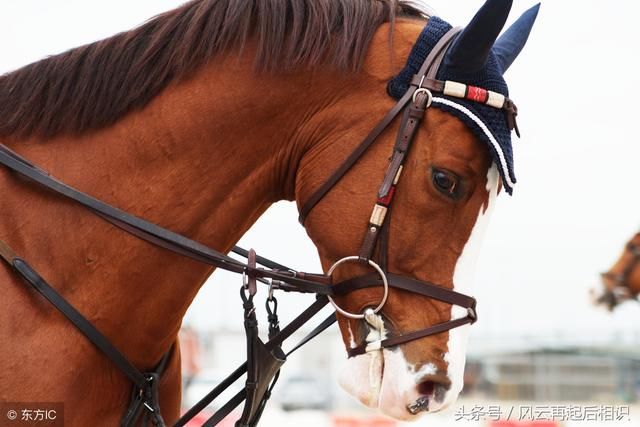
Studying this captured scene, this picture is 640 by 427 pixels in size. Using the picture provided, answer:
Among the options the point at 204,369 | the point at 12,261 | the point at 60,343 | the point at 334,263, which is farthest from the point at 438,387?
the point at 204,369

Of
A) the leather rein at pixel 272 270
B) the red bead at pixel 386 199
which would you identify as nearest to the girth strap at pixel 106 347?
the leather rein at pixel 272 270

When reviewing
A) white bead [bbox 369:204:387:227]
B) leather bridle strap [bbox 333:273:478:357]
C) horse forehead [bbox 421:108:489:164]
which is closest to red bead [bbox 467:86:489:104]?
horse forehead [bbox 421:108:489:164]

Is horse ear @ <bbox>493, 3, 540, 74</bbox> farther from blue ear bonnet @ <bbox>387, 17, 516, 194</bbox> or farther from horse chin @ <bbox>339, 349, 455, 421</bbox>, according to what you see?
horse chin @ <bbox>339, 349, 455, 421</bbox>

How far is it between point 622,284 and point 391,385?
27.4ft

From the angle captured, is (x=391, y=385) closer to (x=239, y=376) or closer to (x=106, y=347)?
(x=239, y=376)

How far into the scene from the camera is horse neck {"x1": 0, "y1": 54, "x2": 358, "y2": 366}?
3.50m

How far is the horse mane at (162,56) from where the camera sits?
364 cm

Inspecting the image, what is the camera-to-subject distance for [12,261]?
11.1ft

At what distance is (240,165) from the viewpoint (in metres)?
3.69

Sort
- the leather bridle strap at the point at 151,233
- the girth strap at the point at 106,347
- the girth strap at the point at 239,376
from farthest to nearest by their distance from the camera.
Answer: the girth strap at the point at 239,376 < the leather bridle strap at the point at 151,233 < the girth strap at the point at 106,347

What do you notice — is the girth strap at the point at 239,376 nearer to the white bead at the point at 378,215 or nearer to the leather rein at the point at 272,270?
the leather rein at the point at 272,270

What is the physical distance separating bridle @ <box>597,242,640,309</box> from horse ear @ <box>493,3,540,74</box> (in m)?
7.41

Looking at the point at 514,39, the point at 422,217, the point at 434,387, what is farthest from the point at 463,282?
the point at 514,39

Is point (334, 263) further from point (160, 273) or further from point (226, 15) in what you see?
point (226, 15)
